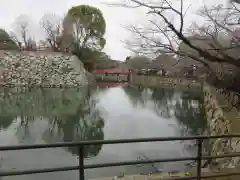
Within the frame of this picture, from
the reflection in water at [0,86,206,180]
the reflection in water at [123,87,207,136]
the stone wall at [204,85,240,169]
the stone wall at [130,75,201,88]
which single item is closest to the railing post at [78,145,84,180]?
the reflection in water at [0,86,206,180]

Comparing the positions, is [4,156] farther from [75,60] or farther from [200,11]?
[75,60]

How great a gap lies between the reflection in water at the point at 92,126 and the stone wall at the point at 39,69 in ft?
9.23

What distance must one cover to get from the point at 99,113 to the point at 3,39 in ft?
45.8

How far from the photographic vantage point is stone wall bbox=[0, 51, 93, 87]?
54.5ft

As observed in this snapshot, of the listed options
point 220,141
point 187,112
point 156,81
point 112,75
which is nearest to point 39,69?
point 112,75

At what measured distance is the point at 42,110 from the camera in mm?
10367

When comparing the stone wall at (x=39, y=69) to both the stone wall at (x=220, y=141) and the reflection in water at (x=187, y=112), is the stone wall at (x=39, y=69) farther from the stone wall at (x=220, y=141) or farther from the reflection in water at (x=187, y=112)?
the stone wall at (x=220, y=141)

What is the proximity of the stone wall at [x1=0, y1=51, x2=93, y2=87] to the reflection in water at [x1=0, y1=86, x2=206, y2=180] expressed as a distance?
2.81 m

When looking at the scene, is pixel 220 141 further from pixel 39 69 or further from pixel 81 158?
pixel 39 69

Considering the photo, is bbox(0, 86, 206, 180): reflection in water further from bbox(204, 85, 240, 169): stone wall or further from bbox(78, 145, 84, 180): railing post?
bbox(78, 145, 84, 180): railing post

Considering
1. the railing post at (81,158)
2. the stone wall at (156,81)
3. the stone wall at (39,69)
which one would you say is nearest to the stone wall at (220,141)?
the railing post at (81,158)

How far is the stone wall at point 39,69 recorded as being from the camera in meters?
16.6

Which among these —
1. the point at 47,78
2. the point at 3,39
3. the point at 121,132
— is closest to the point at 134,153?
the point at 121,132

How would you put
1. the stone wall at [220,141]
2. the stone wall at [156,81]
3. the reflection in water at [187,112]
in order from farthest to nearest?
1. the stone wall at [156,81]
2. the reflection in water at [187,112]
3. the stone wall at [220,141]
